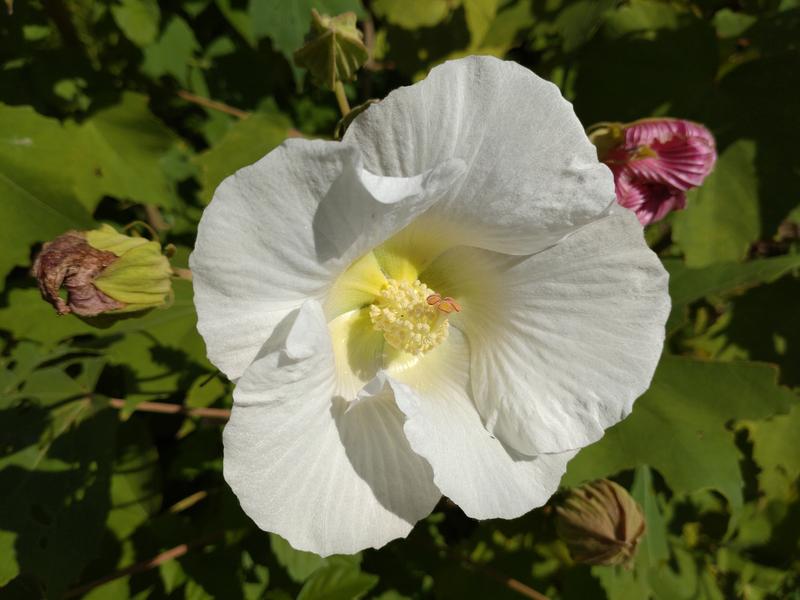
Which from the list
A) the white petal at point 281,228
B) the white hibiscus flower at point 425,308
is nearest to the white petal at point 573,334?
the white hibiscus flower at point 425,308

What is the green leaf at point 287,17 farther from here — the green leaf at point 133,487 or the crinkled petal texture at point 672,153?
the green leaf at point 133,487

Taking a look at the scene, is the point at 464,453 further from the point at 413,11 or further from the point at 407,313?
the point at 413,11

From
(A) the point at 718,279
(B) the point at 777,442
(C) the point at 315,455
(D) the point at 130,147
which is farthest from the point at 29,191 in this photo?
(B) the point at 777,442

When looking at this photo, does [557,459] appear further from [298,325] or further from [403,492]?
[298,325]

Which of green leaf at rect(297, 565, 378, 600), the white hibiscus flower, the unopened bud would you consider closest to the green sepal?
the unopened bud

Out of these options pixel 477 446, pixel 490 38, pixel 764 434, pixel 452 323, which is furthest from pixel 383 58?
pixel 764 434
